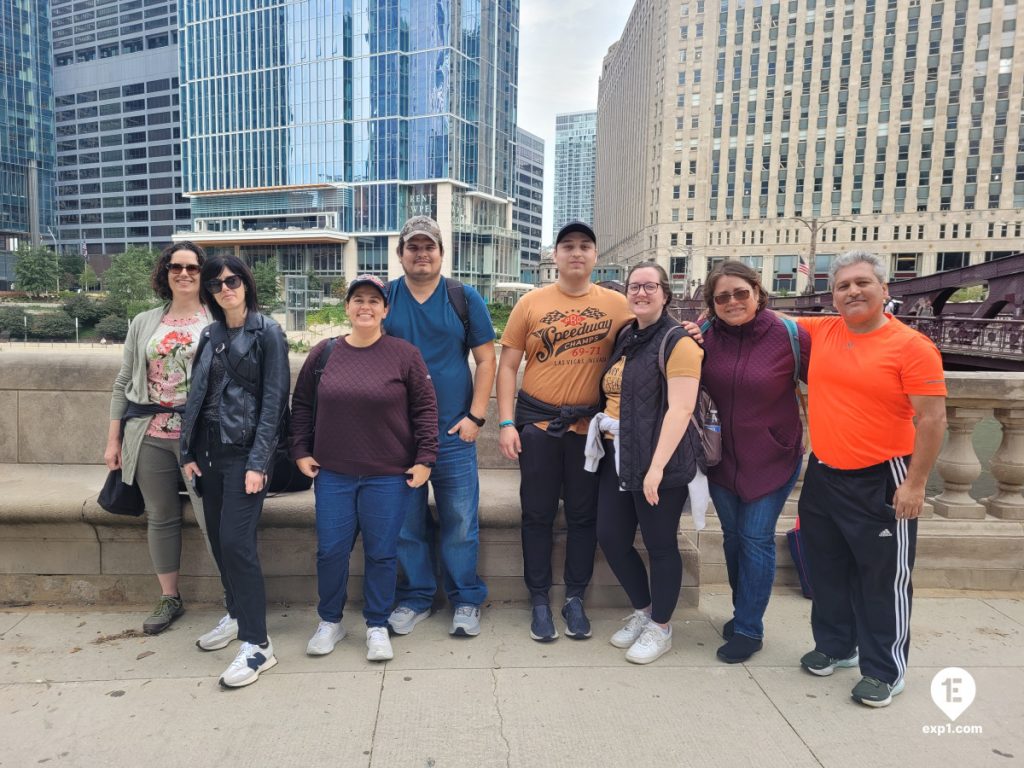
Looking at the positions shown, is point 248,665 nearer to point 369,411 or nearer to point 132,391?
point 369,411

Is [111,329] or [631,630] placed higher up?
[631,630]

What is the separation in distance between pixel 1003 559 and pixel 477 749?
348 centimetres

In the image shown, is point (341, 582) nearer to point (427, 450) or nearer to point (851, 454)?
point (427, 450)

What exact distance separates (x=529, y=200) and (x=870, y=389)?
481 ft

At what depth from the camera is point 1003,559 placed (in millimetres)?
3986

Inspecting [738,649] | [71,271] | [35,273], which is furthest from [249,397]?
[71,271]

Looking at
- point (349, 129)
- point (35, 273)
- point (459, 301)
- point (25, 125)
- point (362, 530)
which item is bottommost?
point (362, 530)

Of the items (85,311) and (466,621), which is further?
(85,311)

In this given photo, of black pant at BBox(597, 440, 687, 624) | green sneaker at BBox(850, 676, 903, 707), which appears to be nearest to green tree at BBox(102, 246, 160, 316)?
black pant at BBox(597, 440, 687, 624)

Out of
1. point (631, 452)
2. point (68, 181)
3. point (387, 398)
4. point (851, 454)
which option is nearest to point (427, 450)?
point (387, 398)

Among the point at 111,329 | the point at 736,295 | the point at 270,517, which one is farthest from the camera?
the point at 111,329

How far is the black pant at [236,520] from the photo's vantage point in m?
3.02

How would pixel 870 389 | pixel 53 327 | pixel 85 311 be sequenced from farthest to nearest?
pixel 85 311, pixel 53 327, pixel 870 389

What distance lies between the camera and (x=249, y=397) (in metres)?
3.05
